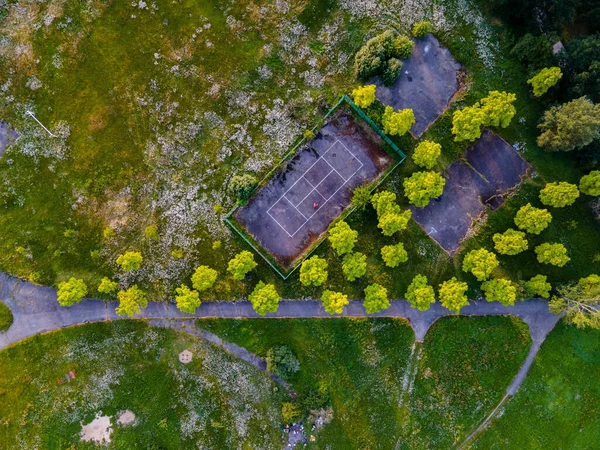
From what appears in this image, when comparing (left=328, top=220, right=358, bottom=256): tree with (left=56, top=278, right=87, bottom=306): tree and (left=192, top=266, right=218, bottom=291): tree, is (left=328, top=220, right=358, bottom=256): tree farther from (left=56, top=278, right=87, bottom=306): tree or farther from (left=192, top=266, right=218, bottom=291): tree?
(left=56, top=278, right=87, bottom=306): tree

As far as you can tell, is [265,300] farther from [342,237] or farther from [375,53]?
[375,53]

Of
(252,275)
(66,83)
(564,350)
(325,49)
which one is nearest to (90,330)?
(252,275)

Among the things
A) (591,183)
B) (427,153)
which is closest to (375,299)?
(427,153)

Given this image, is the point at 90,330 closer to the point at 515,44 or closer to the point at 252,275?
the point at 252,275

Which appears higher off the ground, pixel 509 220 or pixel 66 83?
pixel 66 83

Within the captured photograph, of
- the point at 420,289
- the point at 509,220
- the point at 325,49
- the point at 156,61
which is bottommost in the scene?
the point at 509,220

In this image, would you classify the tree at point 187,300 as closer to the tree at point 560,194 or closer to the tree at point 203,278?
the tree at point 203,278

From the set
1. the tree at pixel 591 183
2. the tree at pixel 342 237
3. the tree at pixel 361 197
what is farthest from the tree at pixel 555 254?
the tree at pixel 342 237
